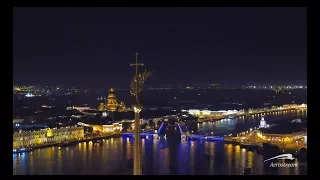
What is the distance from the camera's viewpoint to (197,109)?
4.85 metres

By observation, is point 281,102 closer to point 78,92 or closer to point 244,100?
point 244,100

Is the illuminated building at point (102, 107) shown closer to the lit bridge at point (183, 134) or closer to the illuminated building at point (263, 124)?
the lit bridge at point (183, 134)

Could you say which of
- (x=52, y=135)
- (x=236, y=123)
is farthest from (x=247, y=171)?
(x=52, y=135)

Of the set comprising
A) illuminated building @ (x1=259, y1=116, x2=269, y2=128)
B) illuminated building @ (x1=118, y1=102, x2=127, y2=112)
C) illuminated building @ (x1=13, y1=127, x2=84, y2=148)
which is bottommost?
illuminated building @ (x1=13, y1=127, x2=84, y2=148)

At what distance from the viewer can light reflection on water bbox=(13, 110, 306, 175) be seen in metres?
3.74

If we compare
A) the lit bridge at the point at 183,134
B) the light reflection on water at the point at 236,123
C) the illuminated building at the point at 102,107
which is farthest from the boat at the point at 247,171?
the illuminated building at the point at 102,107

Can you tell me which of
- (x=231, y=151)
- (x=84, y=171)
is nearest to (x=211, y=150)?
(x=231, y=151)

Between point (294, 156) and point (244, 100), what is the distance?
114 centimetres

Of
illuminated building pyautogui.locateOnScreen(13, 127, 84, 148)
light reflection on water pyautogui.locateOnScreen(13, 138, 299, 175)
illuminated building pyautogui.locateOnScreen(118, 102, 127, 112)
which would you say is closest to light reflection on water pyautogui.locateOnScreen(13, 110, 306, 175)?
light reflection on water pyautogui.locateOnScreen(13, 138, 299, 175)

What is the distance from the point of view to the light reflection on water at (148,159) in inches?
147

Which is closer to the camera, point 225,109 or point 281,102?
point 281,102

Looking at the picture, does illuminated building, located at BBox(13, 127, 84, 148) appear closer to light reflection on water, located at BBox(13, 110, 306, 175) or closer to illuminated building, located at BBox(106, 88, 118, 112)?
light reflection on water, located at BBox(13, 110, 306, 175)

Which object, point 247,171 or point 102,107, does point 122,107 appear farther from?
point 247,171
